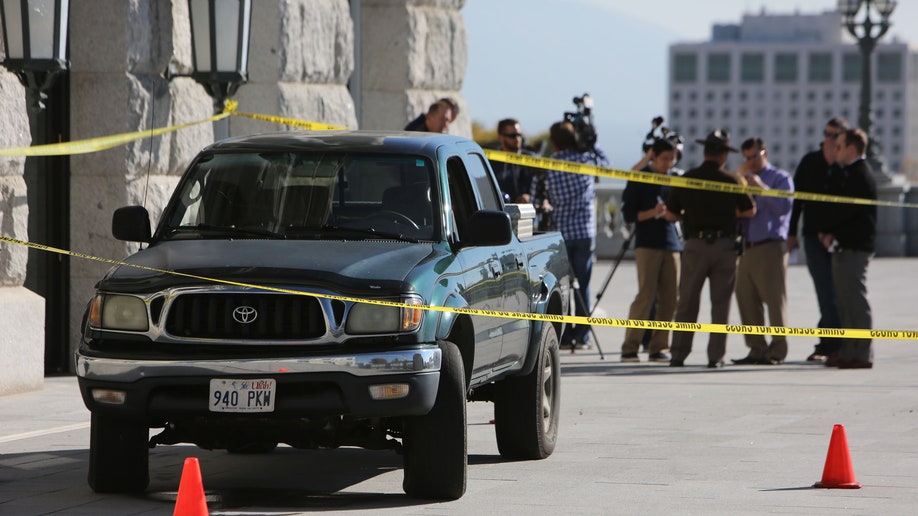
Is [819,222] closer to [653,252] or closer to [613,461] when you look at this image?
[653,252]

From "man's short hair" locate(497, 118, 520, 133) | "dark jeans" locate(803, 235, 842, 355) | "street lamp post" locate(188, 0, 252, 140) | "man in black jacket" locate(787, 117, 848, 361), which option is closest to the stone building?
"street lamp post" locate(188, 0, 252, 140)

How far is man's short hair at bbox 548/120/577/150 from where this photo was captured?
14.9 metres

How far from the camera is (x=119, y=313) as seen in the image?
7.07 m

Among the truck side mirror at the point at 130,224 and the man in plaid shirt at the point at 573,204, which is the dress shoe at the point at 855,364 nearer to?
the man in plaid shirt at the point at 573,204

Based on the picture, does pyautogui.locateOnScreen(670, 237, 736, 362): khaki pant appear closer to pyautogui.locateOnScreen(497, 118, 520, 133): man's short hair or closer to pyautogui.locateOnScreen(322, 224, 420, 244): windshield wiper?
pyautogui.locateOnScreen(497, 118, 520, 133): man's short hair

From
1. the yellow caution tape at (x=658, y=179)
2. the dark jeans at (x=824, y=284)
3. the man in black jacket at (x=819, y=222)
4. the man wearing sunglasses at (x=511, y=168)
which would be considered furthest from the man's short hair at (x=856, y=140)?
the man wearing sunglasses at (x=511, y=168)

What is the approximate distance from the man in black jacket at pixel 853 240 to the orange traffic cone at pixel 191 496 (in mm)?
8860

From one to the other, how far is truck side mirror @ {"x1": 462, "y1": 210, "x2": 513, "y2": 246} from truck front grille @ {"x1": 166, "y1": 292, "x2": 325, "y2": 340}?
1.08 metres

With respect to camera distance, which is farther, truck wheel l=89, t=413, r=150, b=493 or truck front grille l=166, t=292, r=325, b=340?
truck wheel l=89, t=413, r=150, b=493

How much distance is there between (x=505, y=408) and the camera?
340 inches

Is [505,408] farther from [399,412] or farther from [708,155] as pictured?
[708,155]

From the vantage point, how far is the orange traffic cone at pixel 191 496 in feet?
20.1

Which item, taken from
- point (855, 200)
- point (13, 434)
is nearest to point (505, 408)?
point (13, 434)

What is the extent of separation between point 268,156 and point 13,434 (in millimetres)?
2629
